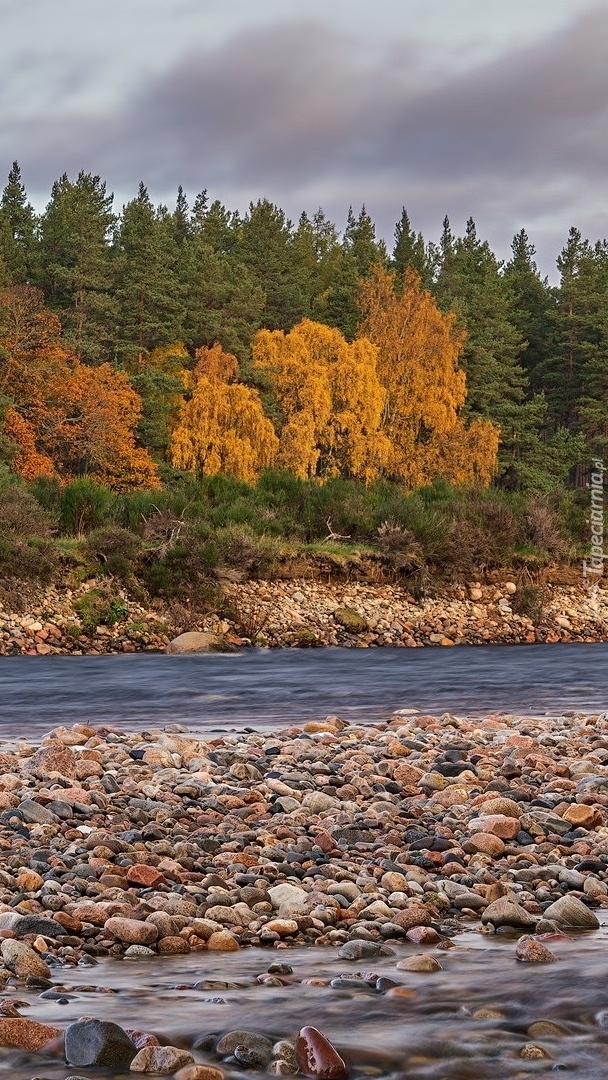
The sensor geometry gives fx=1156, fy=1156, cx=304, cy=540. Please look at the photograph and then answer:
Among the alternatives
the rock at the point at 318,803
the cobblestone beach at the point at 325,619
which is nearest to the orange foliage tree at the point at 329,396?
the cobblestone beach at the point at 325,619

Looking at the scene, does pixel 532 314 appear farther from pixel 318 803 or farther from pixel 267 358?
pixel 318 803

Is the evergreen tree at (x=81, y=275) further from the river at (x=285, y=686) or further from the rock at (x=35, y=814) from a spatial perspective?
the rock at (x=35, y=814)

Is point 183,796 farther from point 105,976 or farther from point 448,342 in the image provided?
point 448,342

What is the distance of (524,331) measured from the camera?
63.5 metres

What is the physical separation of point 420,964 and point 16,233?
2305 inches

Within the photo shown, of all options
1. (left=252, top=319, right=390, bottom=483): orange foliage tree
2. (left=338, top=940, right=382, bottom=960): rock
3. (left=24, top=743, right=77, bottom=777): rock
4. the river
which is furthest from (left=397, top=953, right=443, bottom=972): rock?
(left=252, top=319, right=390, bottom=483): orange foliage tree

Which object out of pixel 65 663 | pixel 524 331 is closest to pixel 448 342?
pixel 524 331

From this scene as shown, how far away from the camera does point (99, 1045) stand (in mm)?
3211

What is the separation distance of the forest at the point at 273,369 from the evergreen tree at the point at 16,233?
0.39 feet

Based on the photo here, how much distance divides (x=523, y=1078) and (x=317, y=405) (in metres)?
37.7

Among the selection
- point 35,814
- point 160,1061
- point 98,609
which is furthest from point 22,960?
point 98,609

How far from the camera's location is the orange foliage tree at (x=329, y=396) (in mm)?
40406

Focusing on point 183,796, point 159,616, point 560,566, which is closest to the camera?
point 183,796

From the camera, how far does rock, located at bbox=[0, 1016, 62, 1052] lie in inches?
129
